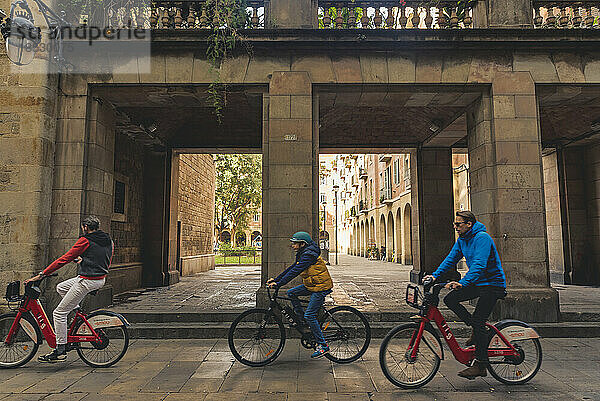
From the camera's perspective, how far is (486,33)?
846 centimetres

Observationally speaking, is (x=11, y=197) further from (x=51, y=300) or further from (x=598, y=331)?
(x=598, y=331)

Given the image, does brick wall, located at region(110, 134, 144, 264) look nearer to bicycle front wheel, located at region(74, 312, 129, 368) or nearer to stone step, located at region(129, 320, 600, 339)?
stone step, located at region(129, 320, 600, 339)

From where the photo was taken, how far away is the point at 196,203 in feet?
62.1

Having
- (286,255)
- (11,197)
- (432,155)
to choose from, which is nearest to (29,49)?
(11,197)

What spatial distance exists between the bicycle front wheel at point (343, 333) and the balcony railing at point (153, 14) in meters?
5.96

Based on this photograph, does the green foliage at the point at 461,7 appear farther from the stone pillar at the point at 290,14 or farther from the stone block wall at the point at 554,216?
the stone block wall at the point at 554,216

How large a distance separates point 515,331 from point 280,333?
2878 mm

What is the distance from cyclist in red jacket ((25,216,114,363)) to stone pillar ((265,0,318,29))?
5.37m

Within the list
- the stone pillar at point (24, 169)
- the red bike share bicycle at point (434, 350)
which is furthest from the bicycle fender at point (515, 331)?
the stone pillar at point (24, 169)

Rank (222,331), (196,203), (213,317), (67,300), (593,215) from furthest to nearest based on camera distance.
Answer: (196,203) < (593,215) < (213,317) < (222,331) < (67,300)

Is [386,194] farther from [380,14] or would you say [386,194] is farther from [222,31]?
[222,31]

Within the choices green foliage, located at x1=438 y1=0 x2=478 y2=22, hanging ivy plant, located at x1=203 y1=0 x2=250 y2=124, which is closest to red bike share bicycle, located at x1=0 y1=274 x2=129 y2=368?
hanging ivy plant, located at x1=203 y1=0 x2=250 y2=124

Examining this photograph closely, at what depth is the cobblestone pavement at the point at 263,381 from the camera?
468 cm

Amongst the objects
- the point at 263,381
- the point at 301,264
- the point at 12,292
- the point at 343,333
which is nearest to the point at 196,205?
the point at 12,292
